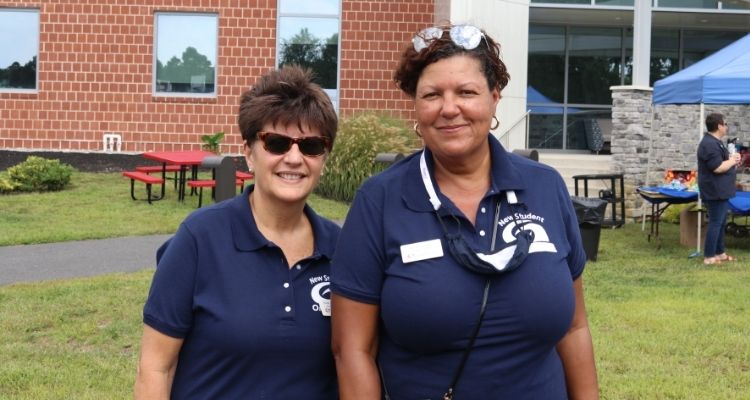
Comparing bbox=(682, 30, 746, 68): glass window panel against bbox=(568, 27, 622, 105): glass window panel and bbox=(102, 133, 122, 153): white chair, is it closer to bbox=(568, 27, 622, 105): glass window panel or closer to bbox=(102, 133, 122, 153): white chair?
bbox=(568, 27, 622, 105): glass window panel

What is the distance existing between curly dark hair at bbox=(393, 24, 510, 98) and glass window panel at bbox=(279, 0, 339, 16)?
62.0 feet

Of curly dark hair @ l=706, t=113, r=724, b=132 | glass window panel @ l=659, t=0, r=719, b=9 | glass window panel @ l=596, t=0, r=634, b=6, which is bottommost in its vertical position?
curly dark hair @ l=706, t=113, r=724, b=132

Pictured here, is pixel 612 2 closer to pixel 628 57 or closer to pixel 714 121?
pixel 628 57

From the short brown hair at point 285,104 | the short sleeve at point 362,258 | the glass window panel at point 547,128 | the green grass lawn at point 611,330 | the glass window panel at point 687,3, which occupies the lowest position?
the green grass lawn at point 611,330

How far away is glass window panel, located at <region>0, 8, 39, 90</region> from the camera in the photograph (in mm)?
21297

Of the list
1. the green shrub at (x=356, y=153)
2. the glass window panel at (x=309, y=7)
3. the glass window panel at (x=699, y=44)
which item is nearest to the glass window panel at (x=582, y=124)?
the glass window panel at (x=699, y=44)

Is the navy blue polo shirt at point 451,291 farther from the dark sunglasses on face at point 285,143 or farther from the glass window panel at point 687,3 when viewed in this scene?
the glass window panel at point 687,3

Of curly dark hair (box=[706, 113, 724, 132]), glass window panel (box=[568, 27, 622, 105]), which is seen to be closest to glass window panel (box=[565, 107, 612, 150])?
glass window panel (box=[568, 27, 622, 105])

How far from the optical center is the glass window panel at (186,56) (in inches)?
842

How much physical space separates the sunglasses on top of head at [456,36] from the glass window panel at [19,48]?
19960mm

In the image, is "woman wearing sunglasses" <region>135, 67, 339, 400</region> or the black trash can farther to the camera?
the black trash can

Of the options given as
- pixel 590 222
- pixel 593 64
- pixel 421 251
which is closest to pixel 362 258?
pixel 421 251

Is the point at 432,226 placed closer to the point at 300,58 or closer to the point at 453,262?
the point at 453,262

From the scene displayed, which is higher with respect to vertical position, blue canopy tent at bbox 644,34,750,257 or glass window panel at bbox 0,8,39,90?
glass window panel at bbox 0,8,39,90
